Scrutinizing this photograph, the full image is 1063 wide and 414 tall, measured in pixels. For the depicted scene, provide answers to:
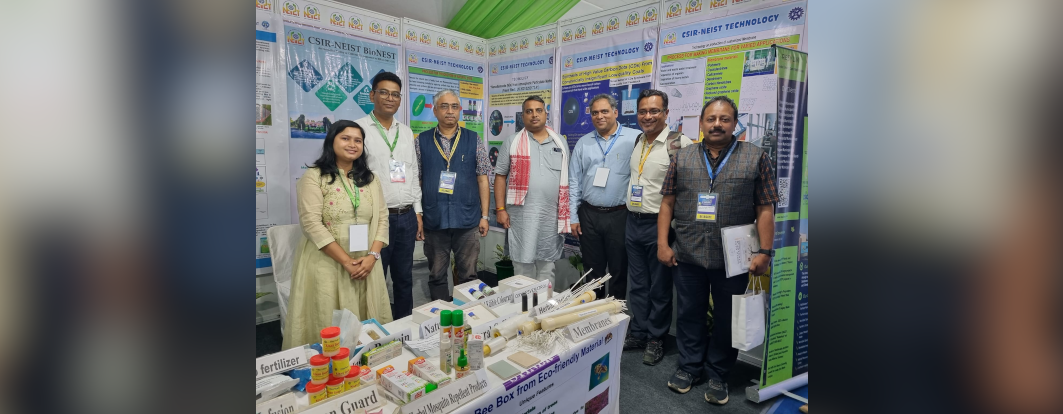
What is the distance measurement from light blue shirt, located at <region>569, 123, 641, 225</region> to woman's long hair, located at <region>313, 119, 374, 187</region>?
144cm

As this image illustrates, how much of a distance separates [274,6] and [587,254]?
279 centimetres

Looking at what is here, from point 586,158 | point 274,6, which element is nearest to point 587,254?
point 586,158

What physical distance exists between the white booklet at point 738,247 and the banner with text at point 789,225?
0.36 ft

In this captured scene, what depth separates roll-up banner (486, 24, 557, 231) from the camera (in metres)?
4.24

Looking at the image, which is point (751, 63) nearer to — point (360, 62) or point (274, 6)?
point (360, 62)

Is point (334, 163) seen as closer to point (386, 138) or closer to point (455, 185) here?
point (386, 138)

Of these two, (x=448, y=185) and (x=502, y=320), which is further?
(x=448, y=185)

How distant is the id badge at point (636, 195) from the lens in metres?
3.06

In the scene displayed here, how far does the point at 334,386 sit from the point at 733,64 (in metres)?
2.83

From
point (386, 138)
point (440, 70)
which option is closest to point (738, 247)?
point (386, 138)

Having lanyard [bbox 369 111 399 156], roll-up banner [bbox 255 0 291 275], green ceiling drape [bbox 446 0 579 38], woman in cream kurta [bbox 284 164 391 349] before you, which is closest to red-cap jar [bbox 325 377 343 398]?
woman in cream kurta [bbox 284 164 391 349]

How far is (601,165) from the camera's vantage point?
132 inches
